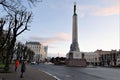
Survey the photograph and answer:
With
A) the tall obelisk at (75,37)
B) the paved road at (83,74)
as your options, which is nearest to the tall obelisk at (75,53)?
the tall obelisk at (75,37)

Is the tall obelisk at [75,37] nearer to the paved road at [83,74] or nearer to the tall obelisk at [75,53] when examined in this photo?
the tall obelisk at [75,53]

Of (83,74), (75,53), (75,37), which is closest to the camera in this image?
(83,74)

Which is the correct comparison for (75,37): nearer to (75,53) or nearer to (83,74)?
(75,53)

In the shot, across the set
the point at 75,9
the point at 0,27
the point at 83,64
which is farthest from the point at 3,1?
the point at 75,9

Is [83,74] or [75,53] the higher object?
[75,53]

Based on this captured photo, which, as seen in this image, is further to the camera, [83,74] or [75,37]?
[75,37]

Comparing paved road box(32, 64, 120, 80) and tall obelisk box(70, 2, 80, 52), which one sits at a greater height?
tall obelisk box(70, 2, 80, 52)

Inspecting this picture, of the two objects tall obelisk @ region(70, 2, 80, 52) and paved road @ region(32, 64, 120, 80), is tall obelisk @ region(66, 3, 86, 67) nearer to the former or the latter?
tall obelisk @ region(70, 2, 80, 52)

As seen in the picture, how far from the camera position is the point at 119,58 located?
195250mm

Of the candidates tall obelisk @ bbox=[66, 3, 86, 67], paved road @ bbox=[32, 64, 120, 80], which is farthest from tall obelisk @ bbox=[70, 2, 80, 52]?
paved road @ bbox=[32, 64, 120, 80]

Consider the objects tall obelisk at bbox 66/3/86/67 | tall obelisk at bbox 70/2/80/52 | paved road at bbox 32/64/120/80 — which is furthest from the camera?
tall obelisk at bbox 70/2/80/52

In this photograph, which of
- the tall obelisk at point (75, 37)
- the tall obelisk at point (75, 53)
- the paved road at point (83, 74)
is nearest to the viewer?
the paved road at point (83, 74)

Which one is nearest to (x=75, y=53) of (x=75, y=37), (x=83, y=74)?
(x=75, y=37)

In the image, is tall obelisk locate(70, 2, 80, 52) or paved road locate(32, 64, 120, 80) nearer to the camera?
paved road locate(32, 64, 120, 80)
